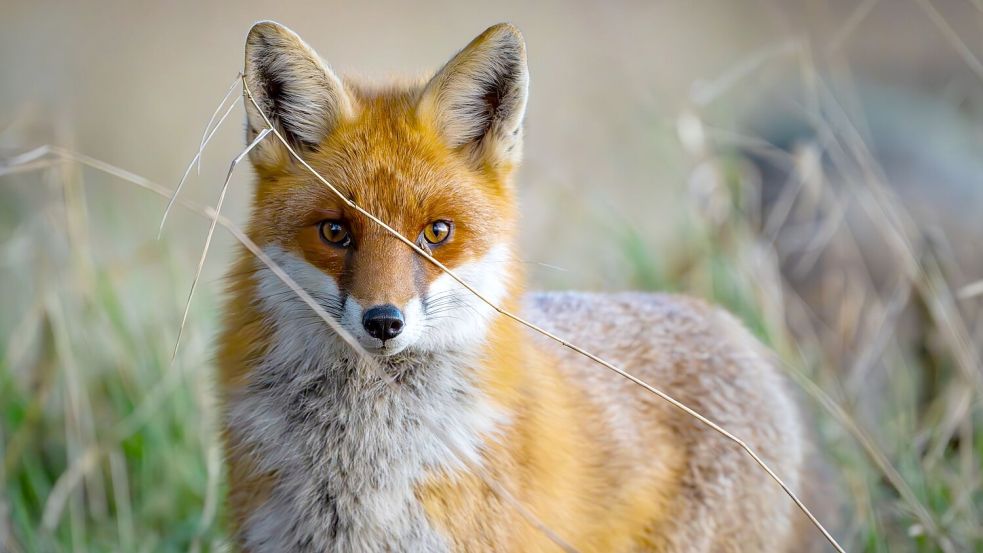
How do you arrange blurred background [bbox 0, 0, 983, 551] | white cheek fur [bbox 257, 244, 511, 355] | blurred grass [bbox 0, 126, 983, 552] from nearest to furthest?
white cheek fur [bbox 257, 244, 511, 355], blurred grass [bbox 0, 126, 983, 552], blurred background [bbox 0, 0, 983, 551]

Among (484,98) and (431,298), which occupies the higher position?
(484,98)

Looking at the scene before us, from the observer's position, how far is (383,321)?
7.55 ft

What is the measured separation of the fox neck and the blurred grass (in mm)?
727

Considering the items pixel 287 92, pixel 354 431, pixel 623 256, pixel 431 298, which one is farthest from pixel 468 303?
pixel 623 256

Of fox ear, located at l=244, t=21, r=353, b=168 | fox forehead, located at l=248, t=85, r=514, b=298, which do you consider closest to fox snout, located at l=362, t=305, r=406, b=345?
fox forehead, located at l=248, t=85, r=514, b=298

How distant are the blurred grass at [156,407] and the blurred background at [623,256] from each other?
14mm

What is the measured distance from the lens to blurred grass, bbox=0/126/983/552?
3.69 m

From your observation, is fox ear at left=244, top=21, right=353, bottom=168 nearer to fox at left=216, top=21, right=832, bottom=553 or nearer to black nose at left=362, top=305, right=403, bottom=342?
fox at left=216, top=21, right=832, bottom=553

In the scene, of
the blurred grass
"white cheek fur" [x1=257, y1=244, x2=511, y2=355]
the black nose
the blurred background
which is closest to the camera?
the black nose

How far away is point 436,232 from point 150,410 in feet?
7.19

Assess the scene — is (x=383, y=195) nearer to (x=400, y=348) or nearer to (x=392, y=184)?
(x=392, y=184)

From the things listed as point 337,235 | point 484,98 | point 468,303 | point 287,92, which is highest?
point 484,98

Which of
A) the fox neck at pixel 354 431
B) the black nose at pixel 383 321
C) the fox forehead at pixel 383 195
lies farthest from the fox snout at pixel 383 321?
the fox neck at pixel 354 431

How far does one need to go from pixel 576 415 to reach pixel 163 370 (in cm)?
234
